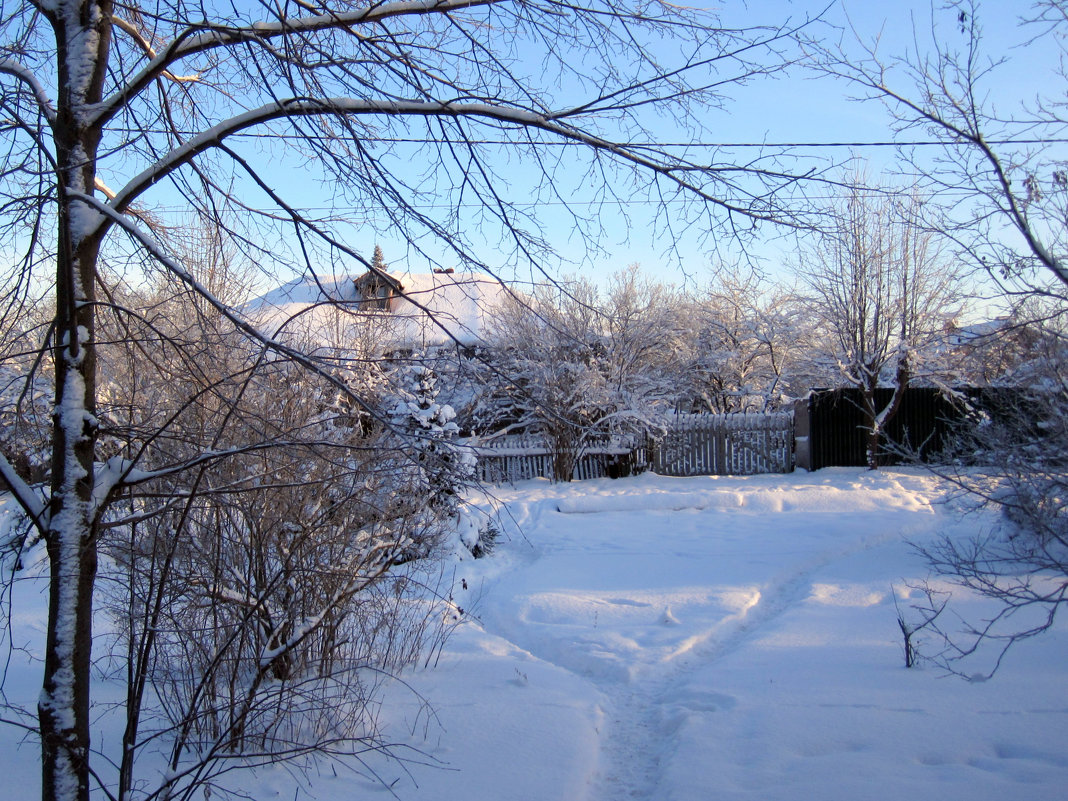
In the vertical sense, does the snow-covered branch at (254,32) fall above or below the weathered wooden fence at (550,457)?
above

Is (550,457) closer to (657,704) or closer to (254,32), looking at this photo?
(657,704)

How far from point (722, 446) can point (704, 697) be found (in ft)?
46.2

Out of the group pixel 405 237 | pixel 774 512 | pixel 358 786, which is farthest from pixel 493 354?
pixel 774 512

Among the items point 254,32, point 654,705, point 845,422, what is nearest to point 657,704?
point 654,705

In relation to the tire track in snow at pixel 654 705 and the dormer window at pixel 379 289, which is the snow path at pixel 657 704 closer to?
the tire track in snow at pixel 654 705

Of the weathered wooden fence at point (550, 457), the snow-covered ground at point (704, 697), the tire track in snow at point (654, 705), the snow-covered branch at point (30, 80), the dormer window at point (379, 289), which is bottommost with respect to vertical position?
the tire track in snow at point (654, 705)

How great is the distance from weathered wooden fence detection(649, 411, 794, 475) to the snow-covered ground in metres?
8.86

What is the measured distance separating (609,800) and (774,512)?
30.6 ft

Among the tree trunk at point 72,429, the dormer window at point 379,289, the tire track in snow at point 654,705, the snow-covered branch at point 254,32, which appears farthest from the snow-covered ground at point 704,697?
the snow-covered branch at point 254,32

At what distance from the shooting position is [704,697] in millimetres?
5336

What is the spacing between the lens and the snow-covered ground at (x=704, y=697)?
401 cm

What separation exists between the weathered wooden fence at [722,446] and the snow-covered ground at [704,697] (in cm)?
886

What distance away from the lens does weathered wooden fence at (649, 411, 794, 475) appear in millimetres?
18984

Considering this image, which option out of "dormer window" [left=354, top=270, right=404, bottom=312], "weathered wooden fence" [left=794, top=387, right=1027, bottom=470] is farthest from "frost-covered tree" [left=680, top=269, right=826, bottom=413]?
"dormer window" [left=354, top=270, right=404, bottom=312]
